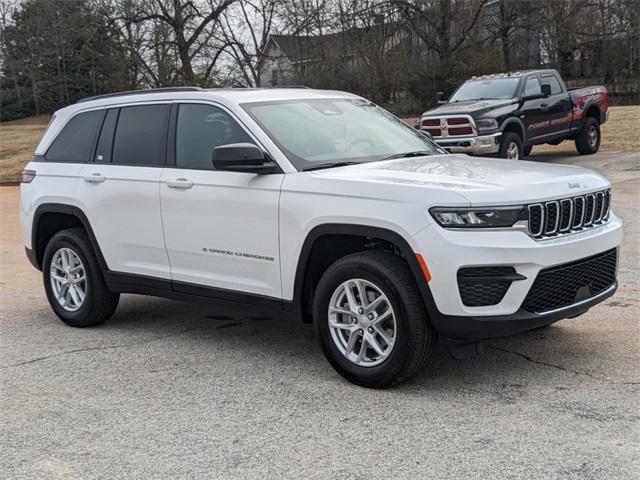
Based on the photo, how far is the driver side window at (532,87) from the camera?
56.2 feet

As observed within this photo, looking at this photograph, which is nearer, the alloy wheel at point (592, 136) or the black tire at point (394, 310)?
the black tire at point (394, 310)

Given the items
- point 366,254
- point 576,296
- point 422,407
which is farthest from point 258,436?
point 576,296

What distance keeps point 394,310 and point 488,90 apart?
13.2 meters

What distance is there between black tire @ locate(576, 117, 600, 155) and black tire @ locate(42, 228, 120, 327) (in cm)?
1491

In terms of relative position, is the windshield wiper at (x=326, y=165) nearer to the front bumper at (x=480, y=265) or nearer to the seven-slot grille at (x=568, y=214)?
the front bumper at (x=480, y=265)

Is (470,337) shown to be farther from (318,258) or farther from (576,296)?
(318,258)

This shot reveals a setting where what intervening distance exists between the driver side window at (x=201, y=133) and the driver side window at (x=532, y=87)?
1197cm

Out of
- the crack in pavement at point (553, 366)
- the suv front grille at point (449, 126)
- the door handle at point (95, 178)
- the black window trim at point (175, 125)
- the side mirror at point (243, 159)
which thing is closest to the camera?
the crack in pavement at point (553, 366)

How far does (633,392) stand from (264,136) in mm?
2808

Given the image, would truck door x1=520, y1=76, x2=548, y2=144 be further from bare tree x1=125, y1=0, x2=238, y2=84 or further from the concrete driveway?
bare tree x1=125, y1=0, x2=238, y2=84

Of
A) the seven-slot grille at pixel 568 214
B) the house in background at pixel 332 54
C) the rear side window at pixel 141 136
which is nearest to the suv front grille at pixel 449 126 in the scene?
the rear side window at pixel 141 136

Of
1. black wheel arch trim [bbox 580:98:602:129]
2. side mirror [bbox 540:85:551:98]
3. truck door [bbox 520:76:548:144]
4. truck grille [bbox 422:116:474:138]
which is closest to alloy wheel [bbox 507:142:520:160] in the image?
truck door [bbox 520:76:548:144]

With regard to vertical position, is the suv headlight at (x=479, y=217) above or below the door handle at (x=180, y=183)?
below

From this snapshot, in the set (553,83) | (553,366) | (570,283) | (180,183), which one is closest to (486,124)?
(553,83)
